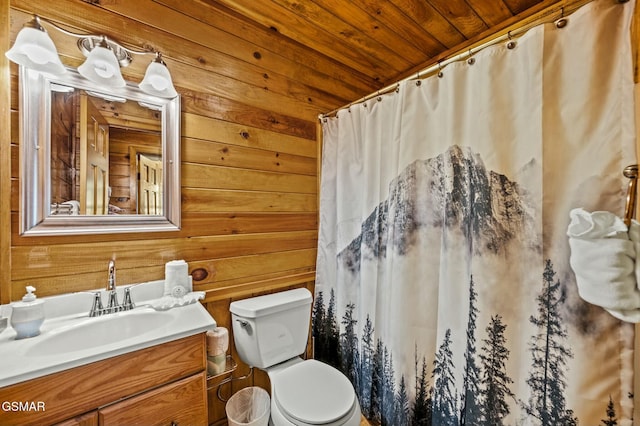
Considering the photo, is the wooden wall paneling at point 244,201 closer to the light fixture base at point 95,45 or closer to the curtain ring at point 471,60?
the light fixture base at point 95,45

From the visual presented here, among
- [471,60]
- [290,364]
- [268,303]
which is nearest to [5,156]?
[268,303]

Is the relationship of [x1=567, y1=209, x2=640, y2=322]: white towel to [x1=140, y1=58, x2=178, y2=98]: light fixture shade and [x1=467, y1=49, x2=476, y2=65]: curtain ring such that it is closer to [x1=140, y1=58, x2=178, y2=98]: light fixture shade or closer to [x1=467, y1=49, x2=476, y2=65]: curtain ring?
[x1=467, y1=49, x2=476, y2=65]: curtain ring

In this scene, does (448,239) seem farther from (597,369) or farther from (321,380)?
(321,380)

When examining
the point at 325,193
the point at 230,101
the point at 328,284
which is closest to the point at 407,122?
the point at 325,193

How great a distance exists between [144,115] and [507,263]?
1.70 meters

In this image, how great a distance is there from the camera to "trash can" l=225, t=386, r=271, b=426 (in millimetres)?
1448

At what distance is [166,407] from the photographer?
94 cm

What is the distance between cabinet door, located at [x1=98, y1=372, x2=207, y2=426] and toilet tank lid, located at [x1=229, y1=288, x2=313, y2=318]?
1.26 ft

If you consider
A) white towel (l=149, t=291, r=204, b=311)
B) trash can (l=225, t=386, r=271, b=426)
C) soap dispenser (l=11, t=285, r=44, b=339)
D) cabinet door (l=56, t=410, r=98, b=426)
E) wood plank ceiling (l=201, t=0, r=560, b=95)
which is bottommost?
trash can (l=225, t=386, r=271, b=426)

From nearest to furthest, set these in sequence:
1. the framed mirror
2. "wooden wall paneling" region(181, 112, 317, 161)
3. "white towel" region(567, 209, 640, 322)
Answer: "white towel" region(567, 209, 640, 322)
the framed mirror
"wooden wall paneling" region(181, 112, 317, 161)

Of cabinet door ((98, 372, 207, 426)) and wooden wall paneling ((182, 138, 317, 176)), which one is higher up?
wooden wall paneling ((182, 138, 317, 176))

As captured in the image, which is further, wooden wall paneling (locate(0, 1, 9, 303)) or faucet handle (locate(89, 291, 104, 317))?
faucet handle (locate(89, 291, 104, 317))

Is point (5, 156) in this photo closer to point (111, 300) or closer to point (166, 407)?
point (111, 300)

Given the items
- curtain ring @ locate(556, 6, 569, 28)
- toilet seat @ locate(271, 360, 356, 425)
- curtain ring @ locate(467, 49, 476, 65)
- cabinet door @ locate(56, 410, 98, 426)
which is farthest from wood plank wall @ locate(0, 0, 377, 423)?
curtain ring @ locate(556, 6, 569, 28)
